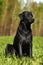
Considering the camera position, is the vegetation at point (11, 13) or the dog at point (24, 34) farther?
the vegetation at point (11, 13)

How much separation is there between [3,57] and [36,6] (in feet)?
118

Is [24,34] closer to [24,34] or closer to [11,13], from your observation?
[24,34]

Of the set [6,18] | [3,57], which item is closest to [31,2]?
[6,18]

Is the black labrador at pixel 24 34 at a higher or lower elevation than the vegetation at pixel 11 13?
higher

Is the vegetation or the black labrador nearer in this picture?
the black labrador

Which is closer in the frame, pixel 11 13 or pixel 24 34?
pixel 24 34

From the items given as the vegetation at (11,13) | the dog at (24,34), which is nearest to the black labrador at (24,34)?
the dog at (24,34)

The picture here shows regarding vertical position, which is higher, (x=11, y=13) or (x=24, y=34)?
(x=24, y=34)

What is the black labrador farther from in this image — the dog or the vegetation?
the vegetation

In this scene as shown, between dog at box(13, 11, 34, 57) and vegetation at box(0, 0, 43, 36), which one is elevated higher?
dog at box(13, 11, 34, 57)

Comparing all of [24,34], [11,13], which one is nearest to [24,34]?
[24,34]

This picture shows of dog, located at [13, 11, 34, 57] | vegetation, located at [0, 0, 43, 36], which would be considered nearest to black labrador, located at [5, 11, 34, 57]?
dog, located at [13, 11, 34, 57]

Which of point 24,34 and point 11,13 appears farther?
point 11,13

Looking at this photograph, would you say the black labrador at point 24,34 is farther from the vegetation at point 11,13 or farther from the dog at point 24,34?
the vegetation at point 11,13
